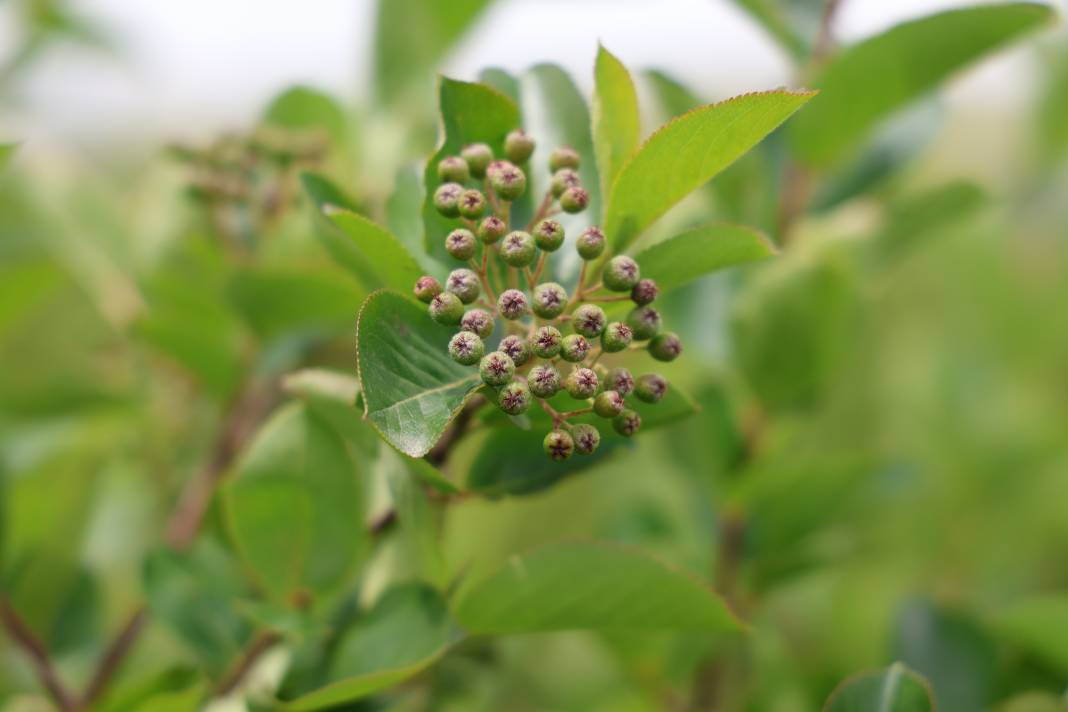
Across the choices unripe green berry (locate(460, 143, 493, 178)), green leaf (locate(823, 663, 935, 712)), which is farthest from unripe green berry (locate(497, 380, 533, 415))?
green leaf (locate(823, 663, 935, 712))

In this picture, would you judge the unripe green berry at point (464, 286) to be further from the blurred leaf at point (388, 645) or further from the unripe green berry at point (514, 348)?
the blurred leaf at point (388, 645)

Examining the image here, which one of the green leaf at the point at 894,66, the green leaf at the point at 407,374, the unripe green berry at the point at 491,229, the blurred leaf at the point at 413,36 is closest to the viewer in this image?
the green leaf at the point at 407,374

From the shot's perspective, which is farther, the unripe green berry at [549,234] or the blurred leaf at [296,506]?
the blurred leaf at [296,506]

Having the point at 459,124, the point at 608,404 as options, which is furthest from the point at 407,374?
the point at 459,124

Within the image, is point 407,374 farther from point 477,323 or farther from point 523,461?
point 523,461

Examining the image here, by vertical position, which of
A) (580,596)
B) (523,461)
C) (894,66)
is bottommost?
(580,596)

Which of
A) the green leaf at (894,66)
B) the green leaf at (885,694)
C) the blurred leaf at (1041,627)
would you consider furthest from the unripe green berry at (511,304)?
the blurred leaf at (1041,627)

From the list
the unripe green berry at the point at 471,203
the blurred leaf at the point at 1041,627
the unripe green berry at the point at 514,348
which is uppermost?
the unripe green berry at the point at 471,203
